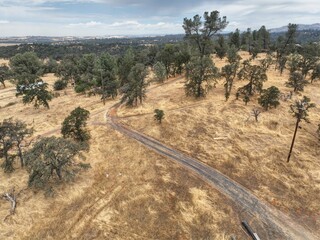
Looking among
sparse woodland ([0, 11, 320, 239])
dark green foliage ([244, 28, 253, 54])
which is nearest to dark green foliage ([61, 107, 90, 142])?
sparse woodland ([0, 11, 320, 239])

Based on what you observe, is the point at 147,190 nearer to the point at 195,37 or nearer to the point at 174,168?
the point at 174,168

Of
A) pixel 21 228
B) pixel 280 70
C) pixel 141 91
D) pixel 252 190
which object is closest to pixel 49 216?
pixel 21 228

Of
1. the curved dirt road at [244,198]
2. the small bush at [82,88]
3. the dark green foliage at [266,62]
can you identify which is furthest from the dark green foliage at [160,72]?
the curved dirt road at [244,198]

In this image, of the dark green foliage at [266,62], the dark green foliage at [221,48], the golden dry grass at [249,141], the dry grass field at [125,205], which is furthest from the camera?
the dark green foliage at [221,48]

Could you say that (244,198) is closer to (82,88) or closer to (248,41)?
(82,88)

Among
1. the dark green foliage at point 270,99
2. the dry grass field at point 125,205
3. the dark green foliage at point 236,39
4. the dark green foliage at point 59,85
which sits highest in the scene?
the dark green foliage at point 236,39

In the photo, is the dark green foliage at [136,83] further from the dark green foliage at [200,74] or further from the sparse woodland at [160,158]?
the dark green foliage at [200,74]
